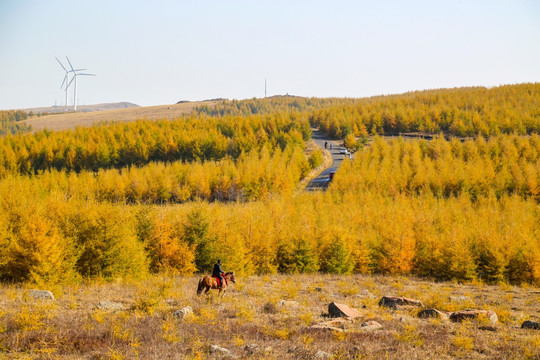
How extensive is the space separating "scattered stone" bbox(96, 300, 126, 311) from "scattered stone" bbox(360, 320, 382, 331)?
37.1ft

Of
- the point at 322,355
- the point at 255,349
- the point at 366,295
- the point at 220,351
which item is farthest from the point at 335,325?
the point at 366,295

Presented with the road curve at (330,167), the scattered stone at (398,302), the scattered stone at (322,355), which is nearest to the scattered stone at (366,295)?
the scattered stone at (398,302)

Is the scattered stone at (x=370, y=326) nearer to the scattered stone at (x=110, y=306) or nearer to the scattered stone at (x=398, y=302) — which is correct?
the scattered stone at (x=398, y=302)

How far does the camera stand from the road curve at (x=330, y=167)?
287 feet

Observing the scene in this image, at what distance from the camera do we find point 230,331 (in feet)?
48.5

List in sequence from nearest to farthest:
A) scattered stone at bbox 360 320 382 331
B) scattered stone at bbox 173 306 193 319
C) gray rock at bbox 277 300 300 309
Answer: scattered stone at bbox 360 320 382 331 → scattered stone at bbox 173 306 193 319 → gray rock at bbox 277 300 300 309

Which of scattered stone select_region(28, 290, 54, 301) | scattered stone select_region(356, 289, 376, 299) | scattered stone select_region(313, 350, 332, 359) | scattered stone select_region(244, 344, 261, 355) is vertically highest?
scattered stone select_region(313, 350, 332, 359)

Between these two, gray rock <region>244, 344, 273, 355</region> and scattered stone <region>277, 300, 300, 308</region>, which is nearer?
gray rock <region>244, 344, 273, 355</region>

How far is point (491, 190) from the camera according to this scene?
2766 inches

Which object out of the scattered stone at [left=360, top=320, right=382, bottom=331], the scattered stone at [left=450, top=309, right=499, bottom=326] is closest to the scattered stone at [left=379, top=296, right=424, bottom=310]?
the scattered stone at [left=450, top=309, right=499, bottom=326]

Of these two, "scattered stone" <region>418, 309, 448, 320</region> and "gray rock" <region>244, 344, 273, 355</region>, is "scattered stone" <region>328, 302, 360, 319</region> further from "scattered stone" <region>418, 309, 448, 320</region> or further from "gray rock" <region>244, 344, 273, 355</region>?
"gray rock" <region>244, 344, 273, 355</region>

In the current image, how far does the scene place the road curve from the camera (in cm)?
8762

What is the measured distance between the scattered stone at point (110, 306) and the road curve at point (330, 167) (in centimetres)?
6864

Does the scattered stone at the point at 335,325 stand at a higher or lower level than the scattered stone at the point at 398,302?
higher
